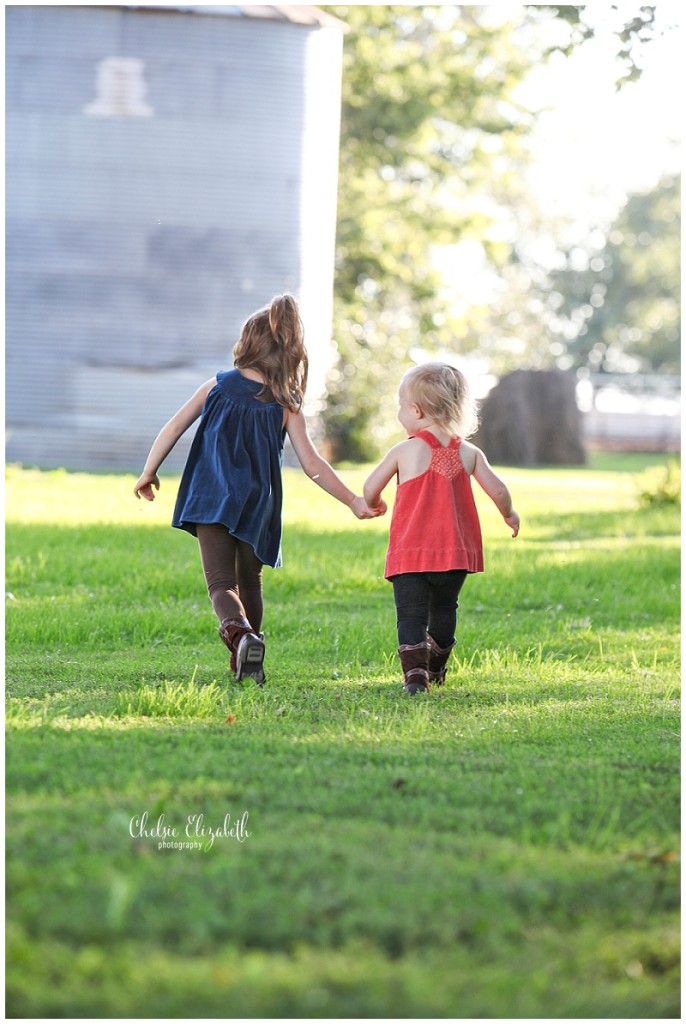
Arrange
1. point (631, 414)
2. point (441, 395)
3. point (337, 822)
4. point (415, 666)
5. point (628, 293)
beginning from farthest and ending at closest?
point (628, 293) < point (631, 414) < point (441, 395) < point (415, 666) < point (337, 822)

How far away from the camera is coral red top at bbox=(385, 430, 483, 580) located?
5.34 m

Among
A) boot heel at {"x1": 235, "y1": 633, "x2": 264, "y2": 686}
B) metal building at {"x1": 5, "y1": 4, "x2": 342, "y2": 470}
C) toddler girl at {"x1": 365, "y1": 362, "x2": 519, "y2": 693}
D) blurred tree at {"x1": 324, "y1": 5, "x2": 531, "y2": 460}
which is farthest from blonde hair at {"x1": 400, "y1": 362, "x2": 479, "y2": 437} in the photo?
blurred tree at {"x1": 324, "y1": 5, "x2": 531, "y2": 460}

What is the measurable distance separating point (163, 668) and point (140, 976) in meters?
3.28

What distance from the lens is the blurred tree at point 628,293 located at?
184 feet

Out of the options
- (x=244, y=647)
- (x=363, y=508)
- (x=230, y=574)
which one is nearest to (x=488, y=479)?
(x=363, y=508)

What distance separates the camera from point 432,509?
17.8 ft

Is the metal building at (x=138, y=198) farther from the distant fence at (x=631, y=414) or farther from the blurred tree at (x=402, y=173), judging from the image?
the distant fence at (x=631, y=414)

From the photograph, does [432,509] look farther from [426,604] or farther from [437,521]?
[426,604]

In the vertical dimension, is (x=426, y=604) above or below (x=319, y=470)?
below

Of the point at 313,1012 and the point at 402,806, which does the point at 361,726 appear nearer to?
the point at 402,806

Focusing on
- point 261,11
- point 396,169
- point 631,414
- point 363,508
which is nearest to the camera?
point 363,508

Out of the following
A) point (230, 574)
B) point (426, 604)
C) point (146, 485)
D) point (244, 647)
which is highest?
Answer: point (146, 485)

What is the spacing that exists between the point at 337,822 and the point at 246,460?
2.43m

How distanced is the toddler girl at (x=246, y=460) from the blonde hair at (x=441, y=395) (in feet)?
1.54
